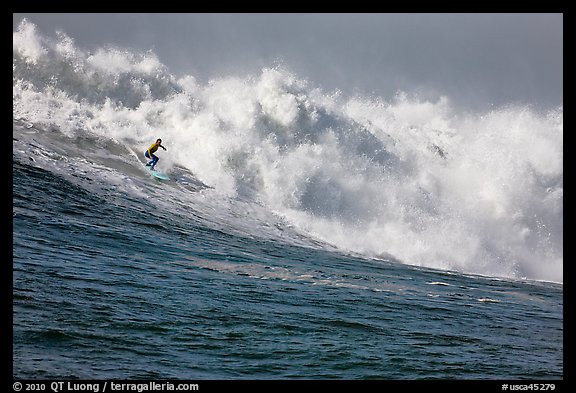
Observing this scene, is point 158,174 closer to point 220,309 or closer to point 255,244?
point 255,244

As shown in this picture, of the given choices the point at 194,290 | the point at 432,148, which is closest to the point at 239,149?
the point at 432,148

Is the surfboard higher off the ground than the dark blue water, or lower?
higher

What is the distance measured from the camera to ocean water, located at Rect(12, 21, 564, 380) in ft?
29.0

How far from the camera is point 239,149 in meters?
27.8

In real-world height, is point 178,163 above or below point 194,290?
above

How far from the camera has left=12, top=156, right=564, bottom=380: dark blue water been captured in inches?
321

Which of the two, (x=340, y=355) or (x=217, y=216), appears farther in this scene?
(x=217, y=216)

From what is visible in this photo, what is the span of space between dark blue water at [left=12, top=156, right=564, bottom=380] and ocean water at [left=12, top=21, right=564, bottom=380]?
5 cm

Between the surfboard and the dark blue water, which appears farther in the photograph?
the surfboard
